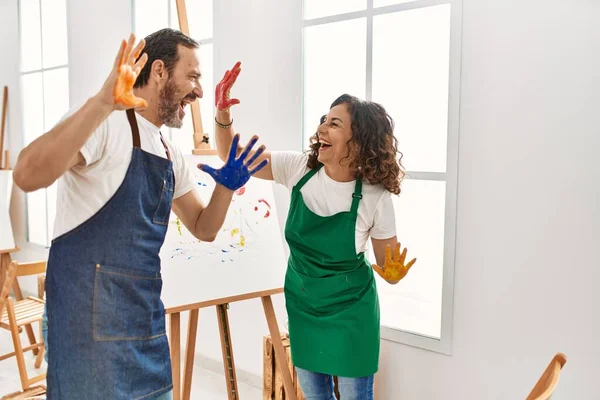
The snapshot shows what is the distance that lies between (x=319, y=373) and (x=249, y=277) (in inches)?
21.3

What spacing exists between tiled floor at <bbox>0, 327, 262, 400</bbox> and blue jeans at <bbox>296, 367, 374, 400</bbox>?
1084 millimetres

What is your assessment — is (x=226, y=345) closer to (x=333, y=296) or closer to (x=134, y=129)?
(x=333, y=296)

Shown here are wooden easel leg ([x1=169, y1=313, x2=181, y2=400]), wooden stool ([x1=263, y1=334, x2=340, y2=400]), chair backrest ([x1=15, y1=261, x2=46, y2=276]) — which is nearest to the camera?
wooden easel leg ([x1=169, y1=313, x2=181, y2=400])

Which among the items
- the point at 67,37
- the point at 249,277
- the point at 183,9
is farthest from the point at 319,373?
the point at 67,37

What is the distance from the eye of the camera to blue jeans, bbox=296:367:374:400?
194 centimetres

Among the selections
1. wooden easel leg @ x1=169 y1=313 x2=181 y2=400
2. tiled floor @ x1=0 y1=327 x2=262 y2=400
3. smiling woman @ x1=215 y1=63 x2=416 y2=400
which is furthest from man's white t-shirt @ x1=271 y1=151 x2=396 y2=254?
tiled floor @ x1=0 y1=327 x2=262 y2=400

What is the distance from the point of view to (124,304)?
4.43ft

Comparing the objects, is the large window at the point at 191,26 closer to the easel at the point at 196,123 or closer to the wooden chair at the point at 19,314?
the easel at the point at 196,123

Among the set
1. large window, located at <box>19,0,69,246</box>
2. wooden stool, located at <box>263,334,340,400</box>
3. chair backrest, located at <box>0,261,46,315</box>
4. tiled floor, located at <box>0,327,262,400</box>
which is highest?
large window, located at <box>19,0,69,246</box>

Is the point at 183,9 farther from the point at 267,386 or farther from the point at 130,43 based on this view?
the point at 267,386

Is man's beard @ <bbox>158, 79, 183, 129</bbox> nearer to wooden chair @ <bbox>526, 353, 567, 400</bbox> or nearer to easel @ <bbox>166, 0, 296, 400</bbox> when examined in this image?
easel @ <bbox>166, 0, 296, 400</bbox>

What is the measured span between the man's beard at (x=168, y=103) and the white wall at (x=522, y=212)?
4.16 feet

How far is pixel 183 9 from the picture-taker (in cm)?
Result: 242

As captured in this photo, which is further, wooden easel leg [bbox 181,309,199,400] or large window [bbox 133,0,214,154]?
large window [bbox 133,0,214,154]
